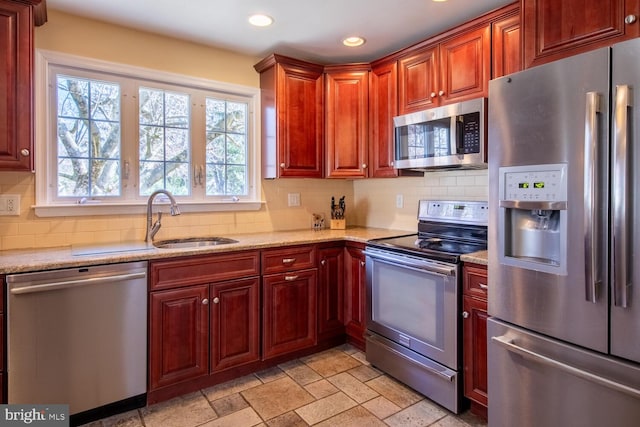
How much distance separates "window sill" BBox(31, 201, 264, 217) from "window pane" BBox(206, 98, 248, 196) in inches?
4.4

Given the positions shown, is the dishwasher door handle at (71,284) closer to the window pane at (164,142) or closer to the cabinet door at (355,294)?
the window pane at (164,142)

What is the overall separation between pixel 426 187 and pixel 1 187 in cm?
287

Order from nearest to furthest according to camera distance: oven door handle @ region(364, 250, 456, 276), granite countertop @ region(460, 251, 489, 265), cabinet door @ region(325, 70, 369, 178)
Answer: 1. granite countertop @ region(460, 251, 489, 265)
2. oven door handle @ region(364, 250, 456, 276)
3. cabinet door @ region(325, 70, 369, 178)

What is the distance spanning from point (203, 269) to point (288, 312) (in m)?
0.71

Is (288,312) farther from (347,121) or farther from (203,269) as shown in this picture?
(347,121)

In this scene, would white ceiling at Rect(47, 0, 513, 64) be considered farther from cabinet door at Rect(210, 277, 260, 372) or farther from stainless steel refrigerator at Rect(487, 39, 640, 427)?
cabinet door at Rect(210, 277, 260, 372)

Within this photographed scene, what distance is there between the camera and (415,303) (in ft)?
7.64

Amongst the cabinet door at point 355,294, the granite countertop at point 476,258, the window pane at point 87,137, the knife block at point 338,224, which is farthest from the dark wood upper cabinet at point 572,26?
Result: the window pane at point 87,137

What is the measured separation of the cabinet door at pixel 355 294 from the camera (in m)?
2.84

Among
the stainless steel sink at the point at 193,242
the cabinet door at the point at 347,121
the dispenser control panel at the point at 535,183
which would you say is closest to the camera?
the dispenser control panel at the point at 535,183

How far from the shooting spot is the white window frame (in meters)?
2.35

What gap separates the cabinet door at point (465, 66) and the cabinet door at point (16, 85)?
7.99ft

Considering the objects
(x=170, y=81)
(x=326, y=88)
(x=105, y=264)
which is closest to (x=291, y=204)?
(x=326, y=88)

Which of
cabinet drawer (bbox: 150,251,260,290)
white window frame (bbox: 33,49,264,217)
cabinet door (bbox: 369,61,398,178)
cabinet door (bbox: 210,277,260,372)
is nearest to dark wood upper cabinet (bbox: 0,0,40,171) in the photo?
white window frame (bbox: 33,49,264,217)
